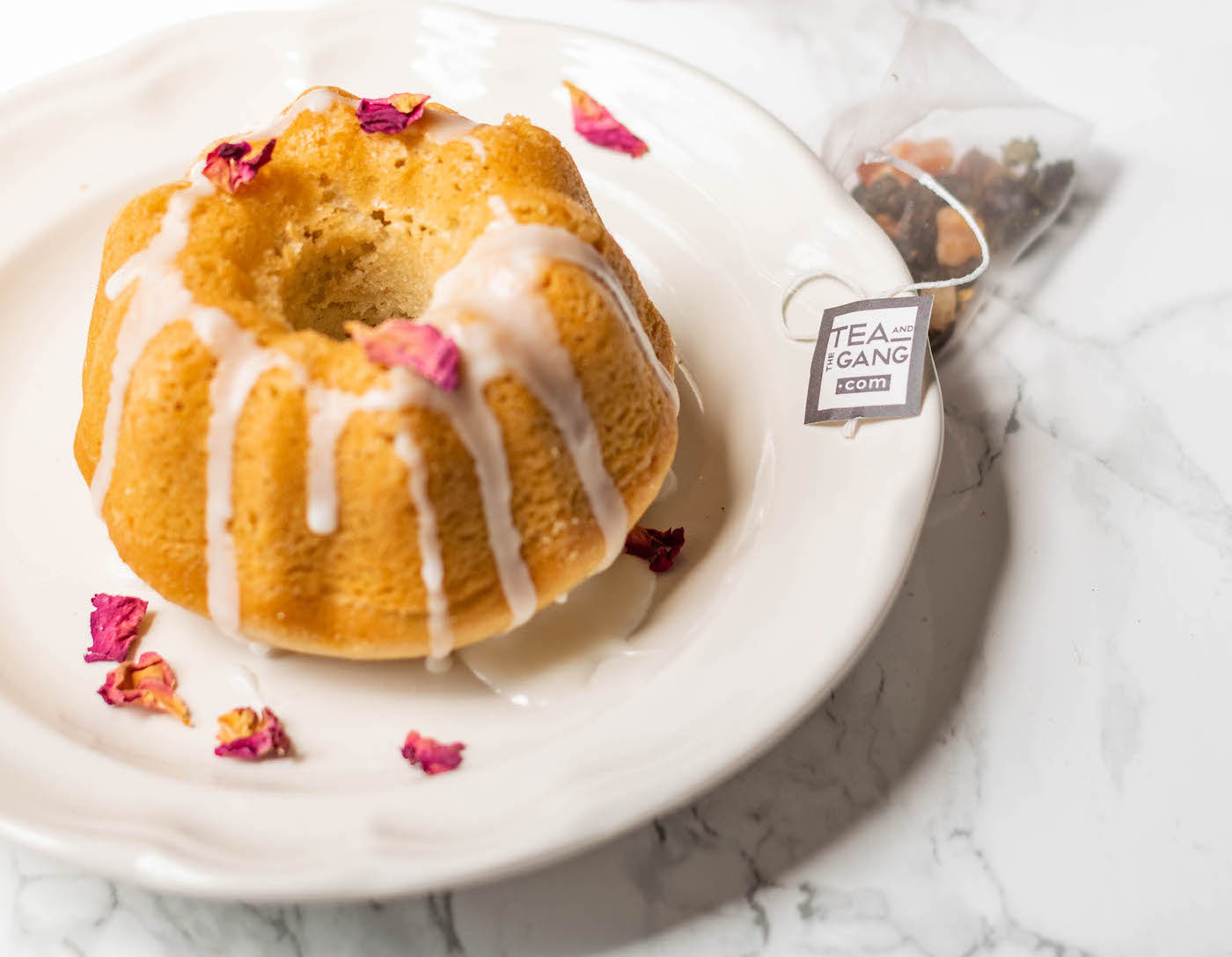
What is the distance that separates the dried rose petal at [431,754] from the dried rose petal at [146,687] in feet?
0.89

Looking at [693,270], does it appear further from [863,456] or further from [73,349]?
[73,349]

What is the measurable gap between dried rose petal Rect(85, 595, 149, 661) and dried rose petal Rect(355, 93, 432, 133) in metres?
0.66

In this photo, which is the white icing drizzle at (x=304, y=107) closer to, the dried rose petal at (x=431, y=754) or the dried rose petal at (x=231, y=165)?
the dried rose petal at (x=231, y=165)

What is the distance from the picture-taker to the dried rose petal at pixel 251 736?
1.50 meters

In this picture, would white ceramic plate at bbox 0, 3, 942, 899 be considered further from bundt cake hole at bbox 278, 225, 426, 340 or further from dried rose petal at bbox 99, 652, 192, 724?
bundt cake hole at bbox 278, 225, 426, 340

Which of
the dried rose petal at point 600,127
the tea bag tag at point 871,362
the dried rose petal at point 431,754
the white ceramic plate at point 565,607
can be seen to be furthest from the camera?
the dried rose petal at point 600,127

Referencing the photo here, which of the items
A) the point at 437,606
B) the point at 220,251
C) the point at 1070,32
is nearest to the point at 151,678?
the point at 437,606

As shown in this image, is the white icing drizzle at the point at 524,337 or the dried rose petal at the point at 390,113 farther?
the dried rose petal at the point at 390,113

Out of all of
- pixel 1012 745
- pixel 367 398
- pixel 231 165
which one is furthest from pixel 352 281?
pixel 1012 745

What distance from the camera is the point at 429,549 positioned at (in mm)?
1459

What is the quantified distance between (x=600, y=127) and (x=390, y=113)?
51 centimetres

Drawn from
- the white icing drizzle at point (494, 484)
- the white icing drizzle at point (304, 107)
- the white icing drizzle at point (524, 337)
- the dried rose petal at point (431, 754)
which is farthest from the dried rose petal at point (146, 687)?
the white icing drizzle at point (304, 107)

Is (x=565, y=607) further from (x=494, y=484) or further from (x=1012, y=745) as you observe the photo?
(x=1012, y=745)

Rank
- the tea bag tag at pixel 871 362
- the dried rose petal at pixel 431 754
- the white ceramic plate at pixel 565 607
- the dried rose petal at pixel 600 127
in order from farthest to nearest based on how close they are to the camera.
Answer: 1. the dried rose petal at pixel 600 127
2. the tea bag tag at pixel 871 362
3. the dried rose petal at pixel 431 754
4. the white ceramic plate at pixel 565 607
